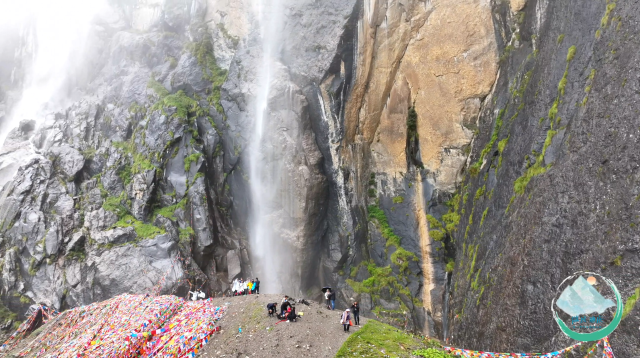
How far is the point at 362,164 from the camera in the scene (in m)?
20.5

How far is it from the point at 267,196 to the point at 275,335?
478 inches

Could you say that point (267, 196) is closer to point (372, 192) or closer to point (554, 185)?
point (372, 192)

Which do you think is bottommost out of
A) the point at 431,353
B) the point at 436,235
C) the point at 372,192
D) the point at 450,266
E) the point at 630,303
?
the point at 450,266

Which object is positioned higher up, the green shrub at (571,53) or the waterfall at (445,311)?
the green shrub at (571,53)

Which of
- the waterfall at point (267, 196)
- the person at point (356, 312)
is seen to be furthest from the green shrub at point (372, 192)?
the person at point (356, 312)

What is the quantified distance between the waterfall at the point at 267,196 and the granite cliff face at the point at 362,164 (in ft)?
0.49

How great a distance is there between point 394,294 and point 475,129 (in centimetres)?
835

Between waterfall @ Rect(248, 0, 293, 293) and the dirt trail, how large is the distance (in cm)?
854

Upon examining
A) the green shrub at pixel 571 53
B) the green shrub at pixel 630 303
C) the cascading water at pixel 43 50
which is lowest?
the green shrub at pixel 630 303

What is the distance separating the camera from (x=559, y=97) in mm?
10367

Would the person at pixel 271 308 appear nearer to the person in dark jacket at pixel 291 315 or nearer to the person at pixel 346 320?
the person in dark jacket at pixel 291 315

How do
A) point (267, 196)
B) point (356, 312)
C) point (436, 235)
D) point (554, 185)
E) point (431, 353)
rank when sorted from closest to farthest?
point (431, 353), point (554, 185), point (356, 312), point (436, 235), point (267, 196)

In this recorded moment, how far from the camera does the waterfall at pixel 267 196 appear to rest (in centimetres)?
2183

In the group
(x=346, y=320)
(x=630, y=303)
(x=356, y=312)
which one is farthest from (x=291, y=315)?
(x=630, y=303)
